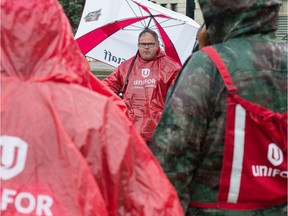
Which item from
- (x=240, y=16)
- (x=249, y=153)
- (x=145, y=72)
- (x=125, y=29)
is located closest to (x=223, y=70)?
(x=240, y=16)

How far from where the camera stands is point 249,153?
9.96ft

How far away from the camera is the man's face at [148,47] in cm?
815

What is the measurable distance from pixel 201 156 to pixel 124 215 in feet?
1.76

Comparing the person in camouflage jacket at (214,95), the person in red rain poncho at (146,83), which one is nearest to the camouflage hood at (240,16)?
the person in camouflage jacket at (214,95)

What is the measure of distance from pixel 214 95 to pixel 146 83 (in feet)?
16.2

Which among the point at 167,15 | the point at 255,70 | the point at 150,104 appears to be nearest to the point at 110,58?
the point at 167,15

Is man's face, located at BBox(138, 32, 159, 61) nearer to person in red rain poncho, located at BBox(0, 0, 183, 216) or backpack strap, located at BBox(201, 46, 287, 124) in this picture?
backpack strap, located at BBox(201, 46, 287, 124)

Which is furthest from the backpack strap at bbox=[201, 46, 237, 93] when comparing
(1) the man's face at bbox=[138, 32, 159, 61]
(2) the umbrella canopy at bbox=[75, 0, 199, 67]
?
A: (2) the umbrella canopy at bbox=[75, 0, 199, 67]

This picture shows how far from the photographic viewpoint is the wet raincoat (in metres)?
7.86

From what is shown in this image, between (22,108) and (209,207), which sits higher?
(22,108)

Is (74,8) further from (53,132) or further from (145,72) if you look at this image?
(53,132)

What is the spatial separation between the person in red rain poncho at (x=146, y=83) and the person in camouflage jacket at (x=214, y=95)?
4669 mm

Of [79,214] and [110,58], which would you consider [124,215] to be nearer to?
[79,214]

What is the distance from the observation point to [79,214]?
2.52m
